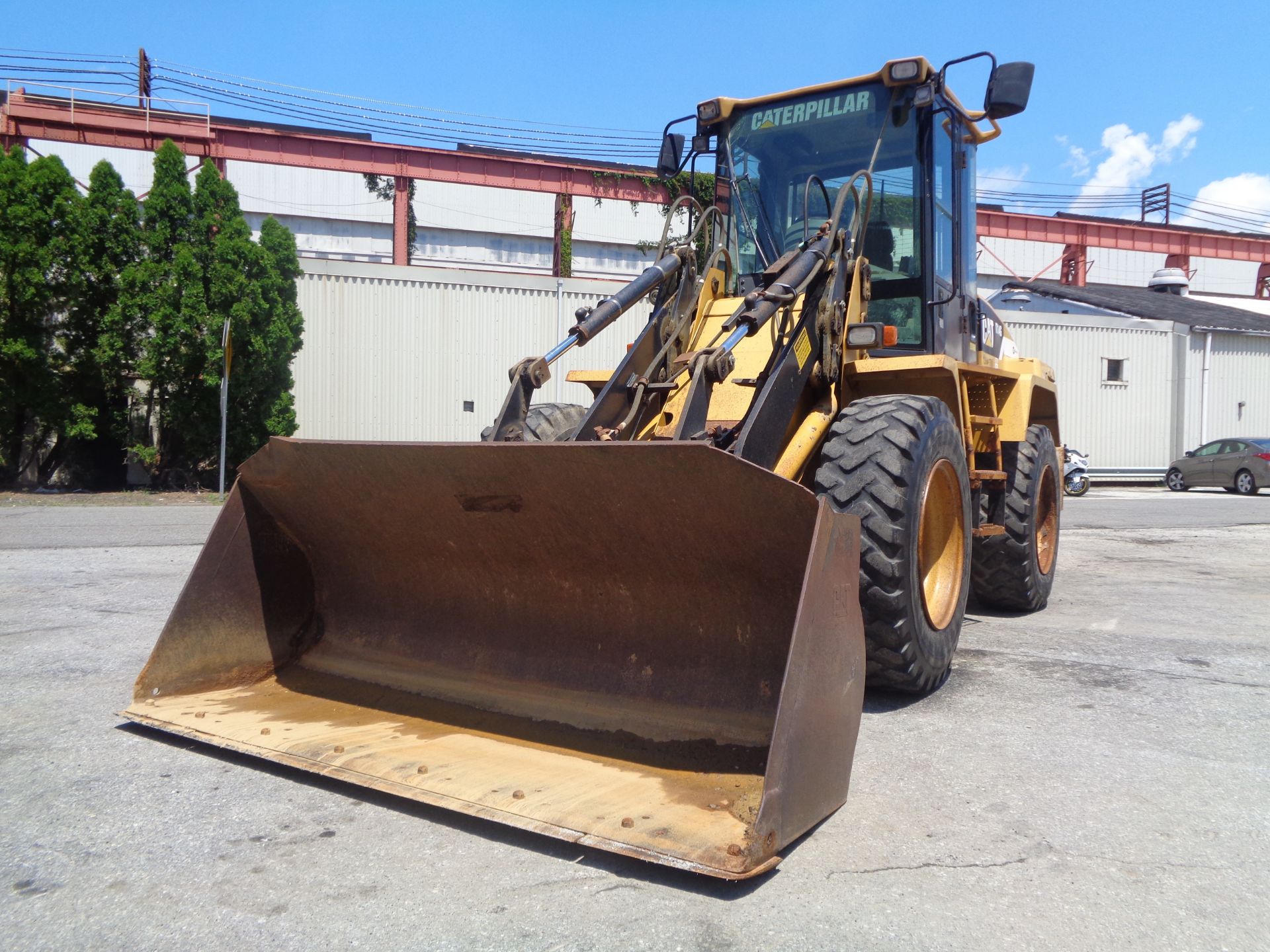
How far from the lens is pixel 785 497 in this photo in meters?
3.21

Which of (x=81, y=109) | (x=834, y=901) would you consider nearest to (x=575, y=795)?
(x=834, y=901)

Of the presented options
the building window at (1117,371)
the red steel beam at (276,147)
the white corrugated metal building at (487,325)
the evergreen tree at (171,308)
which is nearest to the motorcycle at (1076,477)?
the white corrugated metal building at (487,325)

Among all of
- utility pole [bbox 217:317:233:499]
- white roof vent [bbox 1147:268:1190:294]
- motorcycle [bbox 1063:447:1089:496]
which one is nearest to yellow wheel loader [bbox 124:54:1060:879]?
utility pole [bbox 217:317:233:499]

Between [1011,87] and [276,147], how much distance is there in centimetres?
2684

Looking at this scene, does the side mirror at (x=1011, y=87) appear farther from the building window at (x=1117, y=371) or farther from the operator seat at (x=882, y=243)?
the building window at (x=1117, y=371)

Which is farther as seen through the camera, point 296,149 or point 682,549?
point 296,149

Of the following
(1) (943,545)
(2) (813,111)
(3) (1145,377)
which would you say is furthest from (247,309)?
(3) (1145,377)

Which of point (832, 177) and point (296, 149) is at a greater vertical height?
point (296, 149)

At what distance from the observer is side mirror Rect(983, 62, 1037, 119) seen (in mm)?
4840

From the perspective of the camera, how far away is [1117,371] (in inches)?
1006

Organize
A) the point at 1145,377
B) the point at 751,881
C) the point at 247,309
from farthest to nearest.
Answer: the point at 1145,377, the point at 247,309, the point at 751,881

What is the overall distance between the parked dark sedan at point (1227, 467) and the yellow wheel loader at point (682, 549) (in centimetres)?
2055

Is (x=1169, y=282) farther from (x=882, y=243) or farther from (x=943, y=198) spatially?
(x=882, y=243)

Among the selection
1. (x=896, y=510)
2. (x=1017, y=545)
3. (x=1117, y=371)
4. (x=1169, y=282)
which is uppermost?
(x=1169, y=282)
